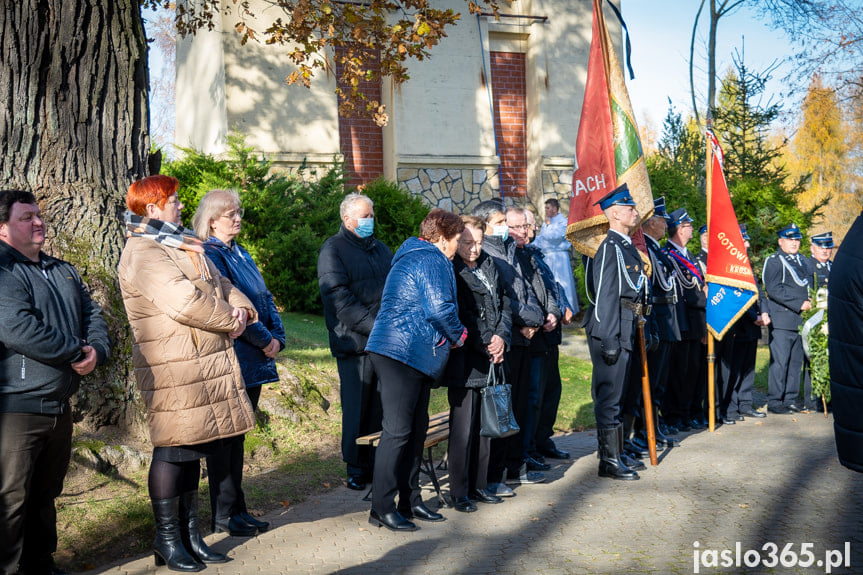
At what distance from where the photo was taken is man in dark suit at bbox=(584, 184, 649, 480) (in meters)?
6.98

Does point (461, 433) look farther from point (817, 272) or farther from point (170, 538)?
point (817, 272)

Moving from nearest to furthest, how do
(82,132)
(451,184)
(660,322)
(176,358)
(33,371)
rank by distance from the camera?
(33,371) < (176,358) < (82,132) < (660,322) < (451,184)

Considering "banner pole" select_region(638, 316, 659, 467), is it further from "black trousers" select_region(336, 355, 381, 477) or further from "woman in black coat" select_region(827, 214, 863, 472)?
"woman in black coat" select_region(827, 214, 863, 472)

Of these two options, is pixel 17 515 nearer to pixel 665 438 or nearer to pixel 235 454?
pixel 235 454

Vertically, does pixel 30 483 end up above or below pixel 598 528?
above

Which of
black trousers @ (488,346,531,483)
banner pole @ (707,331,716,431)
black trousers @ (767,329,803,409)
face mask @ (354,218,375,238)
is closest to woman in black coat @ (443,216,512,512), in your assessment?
black trousers @ (488,346,531,483)

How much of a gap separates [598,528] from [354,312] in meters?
2.41

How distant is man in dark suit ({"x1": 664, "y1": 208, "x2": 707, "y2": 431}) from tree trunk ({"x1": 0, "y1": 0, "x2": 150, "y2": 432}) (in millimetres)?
5674

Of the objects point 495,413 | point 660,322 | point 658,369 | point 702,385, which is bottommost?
point 702,385

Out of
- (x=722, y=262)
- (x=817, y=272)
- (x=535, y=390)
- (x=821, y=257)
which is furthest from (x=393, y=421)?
(x=821, y=257)

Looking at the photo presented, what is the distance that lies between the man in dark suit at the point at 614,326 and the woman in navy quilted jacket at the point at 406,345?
1.83 meters

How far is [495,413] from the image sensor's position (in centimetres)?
598

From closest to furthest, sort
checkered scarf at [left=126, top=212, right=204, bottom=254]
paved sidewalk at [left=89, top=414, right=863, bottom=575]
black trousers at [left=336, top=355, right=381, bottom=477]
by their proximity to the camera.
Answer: checkered scarf at [left=126, top=212, right=204, bottom=254] < paved sidewalk at [left=89, top=414, right=863, bottom=575] < black trousers at [left=336, top=355, right=381, bottom=477]

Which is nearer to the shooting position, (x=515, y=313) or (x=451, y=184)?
(x=515, y=313)
